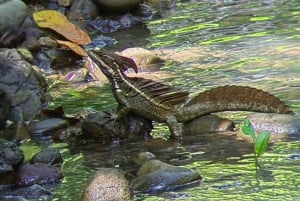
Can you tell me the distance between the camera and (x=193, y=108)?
19.2 feet

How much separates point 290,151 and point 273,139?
32cm

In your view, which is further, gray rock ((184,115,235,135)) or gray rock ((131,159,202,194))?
gray rock ((184,115,235,135))

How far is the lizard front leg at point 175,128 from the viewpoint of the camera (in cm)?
580

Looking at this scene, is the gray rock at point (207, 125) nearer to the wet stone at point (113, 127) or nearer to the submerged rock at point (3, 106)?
the wet stone at point (113, 127)

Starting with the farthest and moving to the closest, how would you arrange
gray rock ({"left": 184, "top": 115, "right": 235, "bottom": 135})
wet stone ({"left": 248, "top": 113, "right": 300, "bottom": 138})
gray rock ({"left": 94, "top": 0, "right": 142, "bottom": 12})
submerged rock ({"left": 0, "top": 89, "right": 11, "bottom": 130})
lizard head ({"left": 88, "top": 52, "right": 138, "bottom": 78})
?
gray rock ({"left": 94, "top": 0, "right": 142, "bottom": 12}) → submerged rock ({"left": 0, "top": 89, "right": 11, "bottom": 130}) → lizard head ({"left": 88, "top": 52, "right": 138, "bottom": 78}) → gray rock ({"left": 184, "top": 115, "right": 235, "bottom": 135}) → wet stone ({"left": 248, "top": 113, "right": 300, "bottom": 138})

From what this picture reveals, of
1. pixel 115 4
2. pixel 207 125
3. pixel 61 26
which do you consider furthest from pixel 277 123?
pixel 115 4

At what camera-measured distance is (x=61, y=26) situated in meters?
10.3

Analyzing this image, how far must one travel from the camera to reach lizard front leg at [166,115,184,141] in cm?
580

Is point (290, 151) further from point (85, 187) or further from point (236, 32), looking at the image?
point (236, 32)

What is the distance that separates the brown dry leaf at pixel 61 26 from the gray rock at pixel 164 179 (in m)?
5.51

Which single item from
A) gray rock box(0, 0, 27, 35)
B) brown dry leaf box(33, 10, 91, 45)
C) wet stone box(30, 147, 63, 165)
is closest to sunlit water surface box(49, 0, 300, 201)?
wet stone box(30, 147, 63, 165)

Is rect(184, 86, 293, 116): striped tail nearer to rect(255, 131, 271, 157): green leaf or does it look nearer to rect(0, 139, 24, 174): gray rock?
rect(255, 131, 271, 157): green leaf

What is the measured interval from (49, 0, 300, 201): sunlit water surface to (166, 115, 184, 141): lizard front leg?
141 mm

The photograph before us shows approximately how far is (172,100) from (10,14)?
14.0ft
